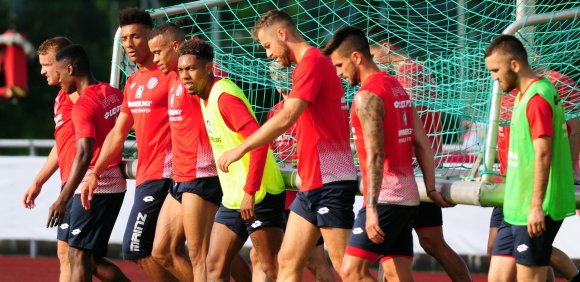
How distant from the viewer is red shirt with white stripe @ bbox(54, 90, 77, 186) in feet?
33.2

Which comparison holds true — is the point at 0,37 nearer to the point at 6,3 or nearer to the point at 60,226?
the point at 6,3

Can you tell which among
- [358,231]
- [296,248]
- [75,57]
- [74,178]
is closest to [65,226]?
[74,178]

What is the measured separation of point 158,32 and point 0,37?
1864 cm

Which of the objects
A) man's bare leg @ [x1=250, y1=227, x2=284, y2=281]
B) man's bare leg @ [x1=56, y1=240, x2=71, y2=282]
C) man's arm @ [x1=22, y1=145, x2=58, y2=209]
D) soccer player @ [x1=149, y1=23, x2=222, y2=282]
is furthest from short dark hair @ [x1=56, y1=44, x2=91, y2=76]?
man's bare leg @ [x1=250, y1=227, x2=284, y2=281]

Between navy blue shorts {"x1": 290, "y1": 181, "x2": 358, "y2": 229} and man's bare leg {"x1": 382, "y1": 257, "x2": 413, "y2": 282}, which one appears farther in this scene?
navy blue shorts {"x1": 290, "y1": 181, "x2": 358, "y2": 229}

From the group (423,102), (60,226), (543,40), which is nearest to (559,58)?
(543,40)

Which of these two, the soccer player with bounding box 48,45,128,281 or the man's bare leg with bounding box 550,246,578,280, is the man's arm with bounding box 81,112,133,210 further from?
the man's bare leg with bounding box 550,246,578,280

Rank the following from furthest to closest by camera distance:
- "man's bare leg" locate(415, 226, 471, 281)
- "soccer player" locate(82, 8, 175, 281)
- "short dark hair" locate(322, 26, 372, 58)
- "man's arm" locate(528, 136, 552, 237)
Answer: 1. "soccer player" locate(82, 8, 175, 281)
2. "man's bare leg" locate(415, 226, 471, 281)
3. "short dark hair" locate(322, 26, 372, 58)
4. "man's arm" locate(528, 136, 552, 237)

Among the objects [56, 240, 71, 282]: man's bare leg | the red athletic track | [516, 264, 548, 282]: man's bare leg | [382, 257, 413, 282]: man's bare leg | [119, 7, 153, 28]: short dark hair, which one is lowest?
the red athletic track

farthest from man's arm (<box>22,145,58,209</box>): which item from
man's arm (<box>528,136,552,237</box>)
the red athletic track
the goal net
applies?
man's arm (<box>528,136,552,237</box>)

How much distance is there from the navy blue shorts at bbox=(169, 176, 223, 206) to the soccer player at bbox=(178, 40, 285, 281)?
213 millimetres

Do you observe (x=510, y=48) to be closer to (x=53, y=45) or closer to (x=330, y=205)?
(x=330, y=205)

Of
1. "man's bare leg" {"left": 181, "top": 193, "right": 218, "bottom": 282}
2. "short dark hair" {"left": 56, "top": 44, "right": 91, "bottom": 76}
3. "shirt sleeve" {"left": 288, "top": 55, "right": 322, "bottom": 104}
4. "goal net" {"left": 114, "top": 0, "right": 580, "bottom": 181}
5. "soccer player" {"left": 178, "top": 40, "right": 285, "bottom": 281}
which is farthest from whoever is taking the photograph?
"short dark hair" {"left": 56, "top": 44, "right": 91, "bottom": 76}

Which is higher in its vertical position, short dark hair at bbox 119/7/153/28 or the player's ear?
short dark hair at bbox 119/7/153/28
